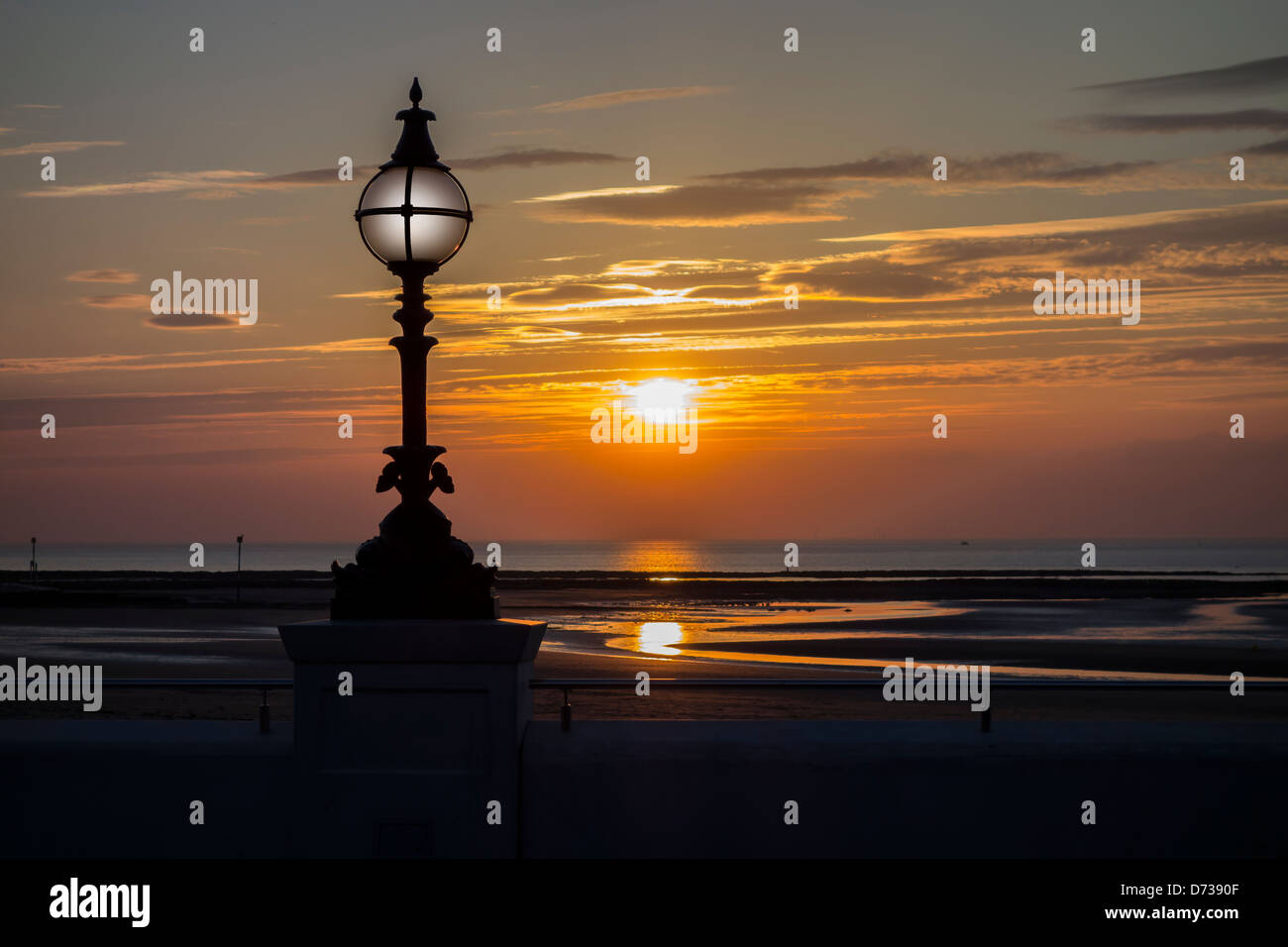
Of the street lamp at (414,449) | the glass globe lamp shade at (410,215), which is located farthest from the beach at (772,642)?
the glass globe lamp shade at (410,215)

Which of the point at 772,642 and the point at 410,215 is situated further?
the point at 772,642

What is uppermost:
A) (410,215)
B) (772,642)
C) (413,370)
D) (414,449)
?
(410,215)

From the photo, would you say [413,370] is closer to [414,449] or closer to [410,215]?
[414,449]

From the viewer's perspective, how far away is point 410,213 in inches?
250

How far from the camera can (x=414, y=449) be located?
635cm

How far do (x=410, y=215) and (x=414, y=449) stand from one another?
46.5 inches

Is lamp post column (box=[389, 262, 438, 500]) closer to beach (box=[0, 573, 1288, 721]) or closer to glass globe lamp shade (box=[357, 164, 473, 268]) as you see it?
glass globe lamp shade (box=[357, 164, 473, 268])

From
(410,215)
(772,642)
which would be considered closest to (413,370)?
(410,215)

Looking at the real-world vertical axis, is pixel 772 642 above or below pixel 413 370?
below

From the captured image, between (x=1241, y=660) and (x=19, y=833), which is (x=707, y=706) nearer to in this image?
(x=19, y=833)

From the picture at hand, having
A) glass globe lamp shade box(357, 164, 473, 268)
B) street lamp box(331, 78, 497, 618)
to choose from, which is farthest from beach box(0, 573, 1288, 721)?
glass globe lamp shade box(357, 164, 473, 268)

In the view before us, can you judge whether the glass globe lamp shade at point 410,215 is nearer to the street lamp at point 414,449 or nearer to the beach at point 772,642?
the street lamp at point 414,449
